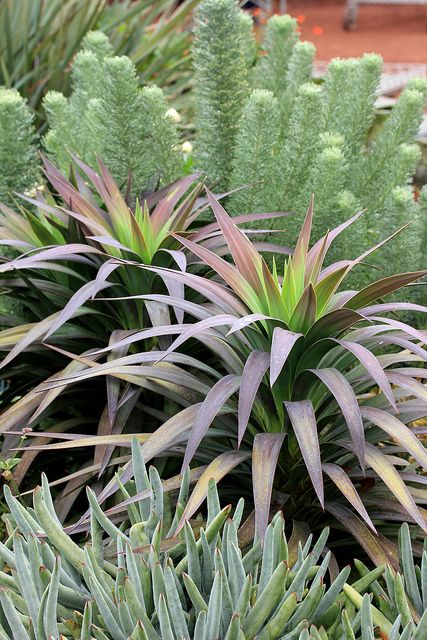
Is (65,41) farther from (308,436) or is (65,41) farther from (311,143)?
(308,436)

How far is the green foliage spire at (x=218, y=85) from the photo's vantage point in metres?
2.99

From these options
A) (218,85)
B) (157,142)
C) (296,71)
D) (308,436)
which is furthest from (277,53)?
(308,436)

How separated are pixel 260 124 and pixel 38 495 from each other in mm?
1543

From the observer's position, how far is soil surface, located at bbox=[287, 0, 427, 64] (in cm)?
1197

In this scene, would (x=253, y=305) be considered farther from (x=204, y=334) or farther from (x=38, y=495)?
(x=38, y=495)

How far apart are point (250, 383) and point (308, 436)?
0.16 metres

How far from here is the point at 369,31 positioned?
46.7 ft

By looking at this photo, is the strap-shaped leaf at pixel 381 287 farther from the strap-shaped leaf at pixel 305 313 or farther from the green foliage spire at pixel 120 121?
the green foliage spire at pixel 120 121

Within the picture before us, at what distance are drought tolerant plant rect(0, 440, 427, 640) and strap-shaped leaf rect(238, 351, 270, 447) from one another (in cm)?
15

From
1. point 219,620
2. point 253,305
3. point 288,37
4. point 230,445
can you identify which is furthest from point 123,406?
point 288,37

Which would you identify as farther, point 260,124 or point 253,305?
point 260,124

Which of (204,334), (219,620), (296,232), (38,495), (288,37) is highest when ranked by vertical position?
(288,37)

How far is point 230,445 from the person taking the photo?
217 centimetres

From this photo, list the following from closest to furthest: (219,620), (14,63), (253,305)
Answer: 1. (219,620)
2. (253,305)
3. (14,63)
